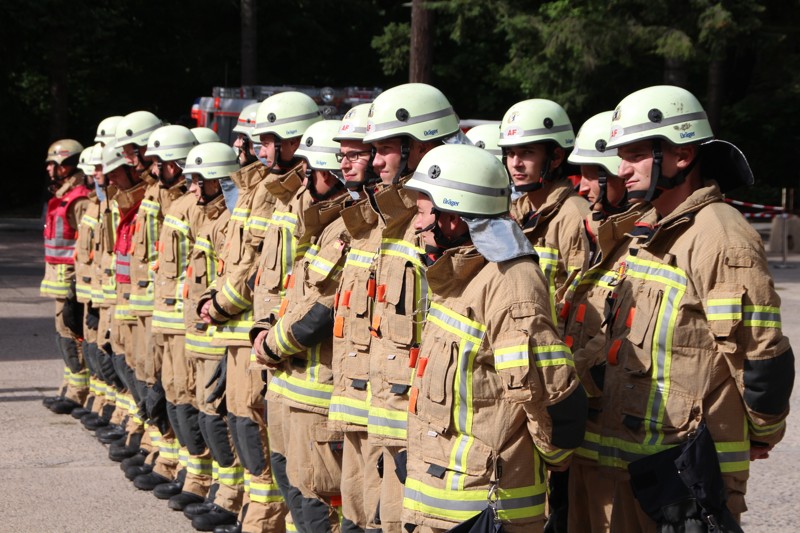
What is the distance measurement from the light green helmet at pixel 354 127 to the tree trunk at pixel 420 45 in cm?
1364

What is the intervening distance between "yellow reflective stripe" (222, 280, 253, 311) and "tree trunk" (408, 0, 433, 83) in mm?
12697

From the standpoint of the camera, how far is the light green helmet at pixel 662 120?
4.84 m

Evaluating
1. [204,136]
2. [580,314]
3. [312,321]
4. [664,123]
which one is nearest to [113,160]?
[204,136]

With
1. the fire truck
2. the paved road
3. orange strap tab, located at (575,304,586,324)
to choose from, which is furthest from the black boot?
the fire truck

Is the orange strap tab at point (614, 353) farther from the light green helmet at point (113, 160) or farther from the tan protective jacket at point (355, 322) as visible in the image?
the light green helmet at point (113, 160)

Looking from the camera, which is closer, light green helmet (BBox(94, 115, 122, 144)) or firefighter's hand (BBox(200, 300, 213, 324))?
firefighter's hand (BBox(200, 300, 213, 324))

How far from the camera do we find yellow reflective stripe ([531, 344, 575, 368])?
13.8 ft

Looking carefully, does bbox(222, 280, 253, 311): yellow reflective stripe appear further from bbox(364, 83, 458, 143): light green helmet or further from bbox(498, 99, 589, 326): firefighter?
bbox(364, 83, 458, 143): light green helmet

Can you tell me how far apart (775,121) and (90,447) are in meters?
27.2

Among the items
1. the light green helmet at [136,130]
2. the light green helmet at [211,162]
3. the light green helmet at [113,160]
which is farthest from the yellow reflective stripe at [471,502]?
the light green helmet at [113,160]

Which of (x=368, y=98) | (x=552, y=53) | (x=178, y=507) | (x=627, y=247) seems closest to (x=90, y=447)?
(x=178, y=507)

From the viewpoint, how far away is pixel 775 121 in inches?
1307

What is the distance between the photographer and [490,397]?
14.2 feet

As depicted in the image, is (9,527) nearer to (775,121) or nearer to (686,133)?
(686,133)
